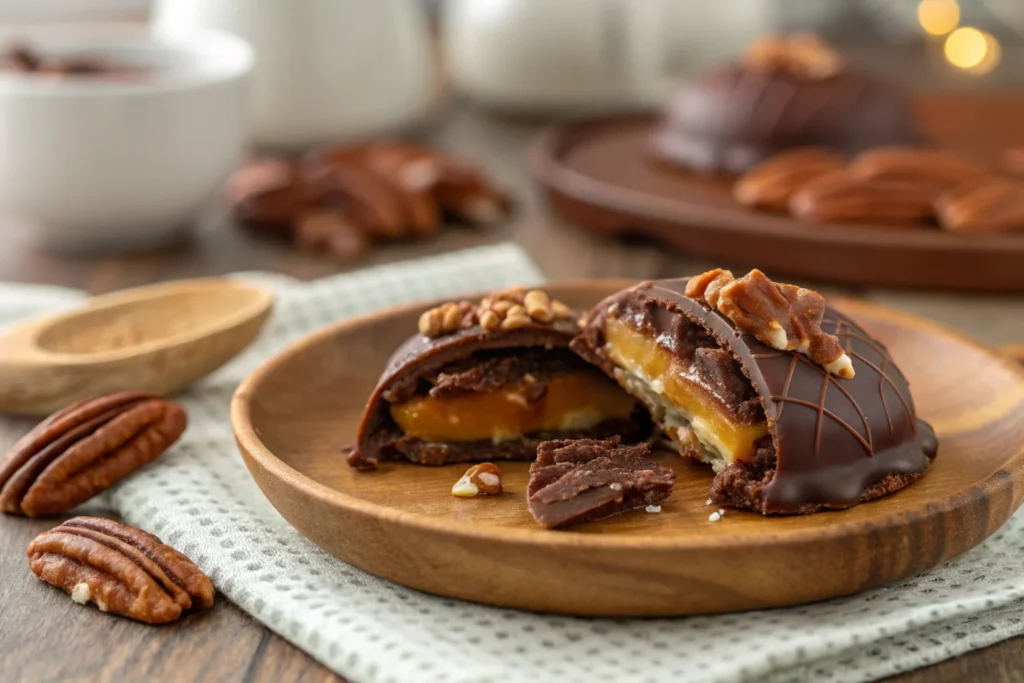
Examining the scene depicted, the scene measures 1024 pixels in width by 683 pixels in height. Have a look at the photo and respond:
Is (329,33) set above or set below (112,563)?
above

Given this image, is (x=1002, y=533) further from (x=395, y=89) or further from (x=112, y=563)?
(x=395, y=89)

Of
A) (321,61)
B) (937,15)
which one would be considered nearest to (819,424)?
(321,61)

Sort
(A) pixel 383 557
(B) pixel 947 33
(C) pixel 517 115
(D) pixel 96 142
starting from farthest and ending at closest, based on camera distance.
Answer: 1. (B) pixel 947 33
2. (C) pixel 517 115
3. (D) pixel 96 142
4. (A) pixel 383 557

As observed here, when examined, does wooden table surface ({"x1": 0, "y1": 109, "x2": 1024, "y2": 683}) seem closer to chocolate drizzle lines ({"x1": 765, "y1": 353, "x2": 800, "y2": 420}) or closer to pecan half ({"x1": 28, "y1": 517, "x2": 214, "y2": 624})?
pecan half ({"x1": 28, "y1": 517, "x2": 214, "y2": 624})

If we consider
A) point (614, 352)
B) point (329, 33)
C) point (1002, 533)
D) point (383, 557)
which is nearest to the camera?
point (383, 557)

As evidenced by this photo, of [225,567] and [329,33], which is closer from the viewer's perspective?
[225,567]

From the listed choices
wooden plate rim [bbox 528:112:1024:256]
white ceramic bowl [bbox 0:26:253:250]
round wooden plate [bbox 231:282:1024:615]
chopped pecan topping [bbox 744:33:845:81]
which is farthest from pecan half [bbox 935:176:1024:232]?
white ceramic bowl [bbox 0:26:253:250]

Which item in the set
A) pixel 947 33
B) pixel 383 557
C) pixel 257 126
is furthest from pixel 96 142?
pixel 947 33
